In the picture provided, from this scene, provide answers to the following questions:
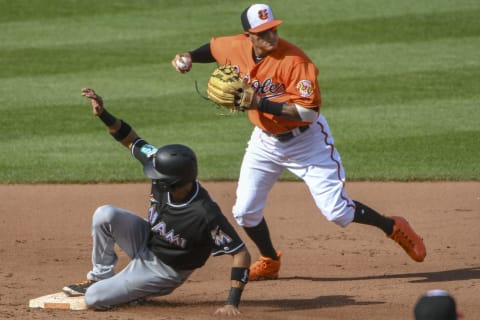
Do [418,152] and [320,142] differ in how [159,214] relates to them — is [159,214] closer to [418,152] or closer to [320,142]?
[320,142]

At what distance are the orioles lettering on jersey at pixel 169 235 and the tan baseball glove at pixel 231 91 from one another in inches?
37.5

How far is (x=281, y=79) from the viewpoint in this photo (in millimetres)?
6098

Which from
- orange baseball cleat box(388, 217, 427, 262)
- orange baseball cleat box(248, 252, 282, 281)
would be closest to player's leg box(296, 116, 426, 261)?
orange baseball cleat box(388, 217, 427, 262)

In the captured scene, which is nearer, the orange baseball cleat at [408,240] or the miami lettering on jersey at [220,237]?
the miami lettering on jersey at [220,237]

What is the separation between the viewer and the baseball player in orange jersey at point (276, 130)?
19.7 feet

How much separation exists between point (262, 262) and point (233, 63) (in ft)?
4.66

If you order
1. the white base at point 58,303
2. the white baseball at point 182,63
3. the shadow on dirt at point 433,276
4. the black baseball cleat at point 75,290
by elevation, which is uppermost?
the white baseball at point 182,63

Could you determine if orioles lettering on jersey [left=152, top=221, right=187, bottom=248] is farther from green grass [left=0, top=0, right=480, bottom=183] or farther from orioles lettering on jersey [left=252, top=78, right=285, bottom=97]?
green grass [left=0, top=0, right=480, bottom=183]

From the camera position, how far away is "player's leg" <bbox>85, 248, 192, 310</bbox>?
5500 mm

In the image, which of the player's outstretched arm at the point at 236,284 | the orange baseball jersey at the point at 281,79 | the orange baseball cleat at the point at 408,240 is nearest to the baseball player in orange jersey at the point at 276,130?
the orange baseball jersey at the point at 281,79

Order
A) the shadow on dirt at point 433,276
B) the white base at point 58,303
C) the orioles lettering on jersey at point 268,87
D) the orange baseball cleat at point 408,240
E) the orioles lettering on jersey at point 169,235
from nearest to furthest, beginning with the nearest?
1. the orioles lettering on jersey at point 169,235
2. the white base at point 58,303
3. the orioles lettering on jersey at point 268,87
4. the shadow on dirt at point 433,276
5. the orange baseball cleat at point 408,240

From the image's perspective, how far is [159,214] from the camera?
17.9 feet

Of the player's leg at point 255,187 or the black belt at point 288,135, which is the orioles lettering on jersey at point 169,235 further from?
the black belt at point 288,135

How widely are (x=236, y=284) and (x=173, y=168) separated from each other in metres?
0.75
